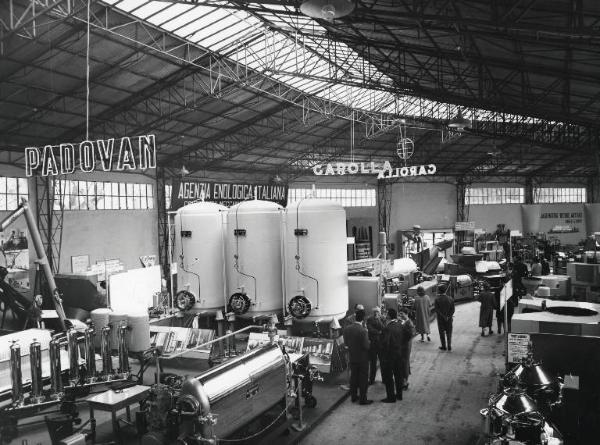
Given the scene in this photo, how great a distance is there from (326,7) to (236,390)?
709cm

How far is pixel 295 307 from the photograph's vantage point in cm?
1091

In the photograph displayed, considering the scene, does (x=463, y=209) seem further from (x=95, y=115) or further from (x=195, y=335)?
(x=195, y=335)

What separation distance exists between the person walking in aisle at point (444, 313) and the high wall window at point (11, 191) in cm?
1839

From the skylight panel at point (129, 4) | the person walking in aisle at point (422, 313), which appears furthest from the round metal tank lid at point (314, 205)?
the skylight panel at point (129, 4)

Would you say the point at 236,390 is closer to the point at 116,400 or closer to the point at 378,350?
the point at 116,400

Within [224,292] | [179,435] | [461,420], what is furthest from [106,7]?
[461,420]

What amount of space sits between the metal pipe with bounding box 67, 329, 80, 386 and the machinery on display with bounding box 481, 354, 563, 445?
628cm

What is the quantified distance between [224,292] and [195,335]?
48.4 inches

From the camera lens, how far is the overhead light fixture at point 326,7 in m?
9.22

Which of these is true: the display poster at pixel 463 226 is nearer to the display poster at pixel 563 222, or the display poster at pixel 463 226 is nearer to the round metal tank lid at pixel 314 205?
the display poster at pixel 563 222

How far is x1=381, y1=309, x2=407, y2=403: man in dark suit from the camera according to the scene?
30.5 feet

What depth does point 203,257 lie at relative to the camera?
12062mm

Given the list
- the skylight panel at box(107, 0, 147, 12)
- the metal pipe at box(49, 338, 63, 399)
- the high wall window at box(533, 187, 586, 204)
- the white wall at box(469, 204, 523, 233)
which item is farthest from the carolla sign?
the high wall window at box(533, 187, 586, 204)

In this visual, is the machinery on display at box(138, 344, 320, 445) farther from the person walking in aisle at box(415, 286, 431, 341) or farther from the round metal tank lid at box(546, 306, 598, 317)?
the person walking in aisle at box(415, 286, 431, 341)
